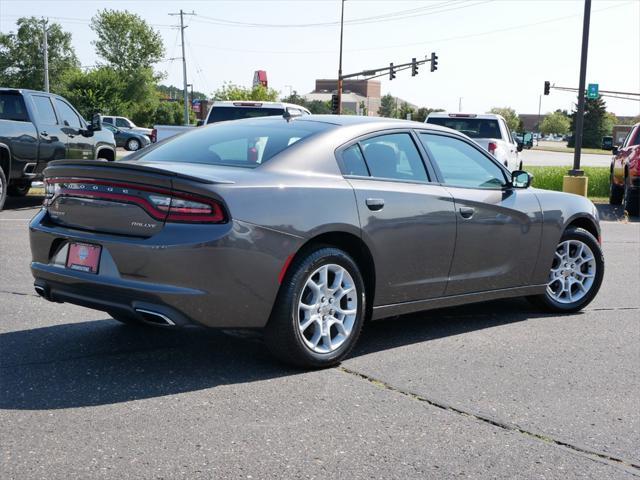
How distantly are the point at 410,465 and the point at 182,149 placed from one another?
2866 mm

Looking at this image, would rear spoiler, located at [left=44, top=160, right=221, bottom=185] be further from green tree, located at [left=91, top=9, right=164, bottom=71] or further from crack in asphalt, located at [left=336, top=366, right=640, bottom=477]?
green tree, located at [left=91, top=9, right=164, bottom=71]

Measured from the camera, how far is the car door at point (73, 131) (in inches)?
607

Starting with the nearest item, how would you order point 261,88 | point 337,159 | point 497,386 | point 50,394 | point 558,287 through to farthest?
point 50,394
point 497,386
point 337,159
point 558,287
point 261,88

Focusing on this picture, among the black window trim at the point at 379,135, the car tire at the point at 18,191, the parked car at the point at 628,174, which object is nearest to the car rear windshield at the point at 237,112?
the car tire at the point at 18,191

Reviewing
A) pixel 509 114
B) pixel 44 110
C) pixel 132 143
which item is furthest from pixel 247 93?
pixel 509 114

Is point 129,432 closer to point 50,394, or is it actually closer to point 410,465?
point 50,394

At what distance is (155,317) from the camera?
15.8ft

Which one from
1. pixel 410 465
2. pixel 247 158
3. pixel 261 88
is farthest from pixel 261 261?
pixel 261 88

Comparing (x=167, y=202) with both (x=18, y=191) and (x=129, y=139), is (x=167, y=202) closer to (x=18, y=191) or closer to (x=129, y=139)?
(x=18, y=191)

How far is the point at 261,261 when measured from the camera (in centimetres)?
494

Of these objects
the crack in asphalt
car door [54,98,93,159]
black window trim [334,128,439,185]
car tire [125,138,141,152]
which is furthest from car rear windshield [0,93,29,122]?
car tire [125,138,141,152]

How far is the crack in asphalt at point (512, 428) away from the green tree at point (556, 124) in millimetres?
185780

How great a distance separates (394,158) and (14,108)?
1027 cm

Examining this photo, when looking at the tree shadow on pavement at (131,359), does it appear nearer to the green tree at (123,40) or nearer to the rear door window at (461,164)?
the rear door window at (461,164)
